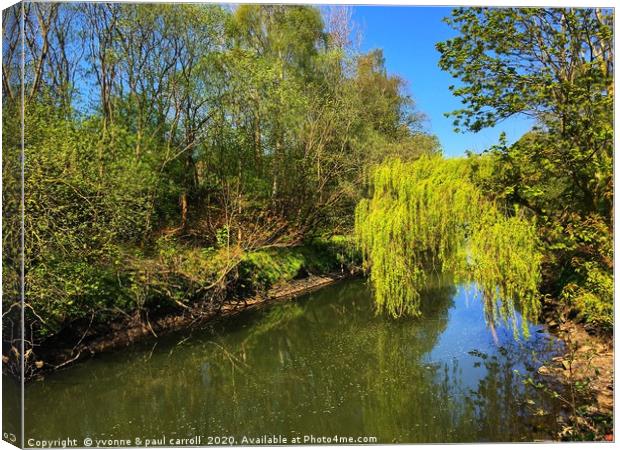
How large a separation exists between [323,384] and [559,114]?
4.25 m

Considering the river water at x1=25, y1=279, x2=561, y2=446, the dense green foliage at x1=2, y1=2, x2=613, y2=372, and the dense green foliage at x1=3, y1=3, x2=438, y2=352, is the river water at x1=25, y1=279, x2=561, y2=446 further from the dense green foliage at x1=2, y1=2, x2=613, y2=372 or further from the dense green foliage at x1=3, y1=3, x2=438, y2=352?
the dense green foliage at x1=3, y1=3, x2=438, y2=352

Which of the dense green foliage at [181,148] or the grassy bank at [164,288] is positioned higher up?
the dense green foliage at [181,148]

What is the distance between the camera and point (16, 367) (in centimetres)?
411

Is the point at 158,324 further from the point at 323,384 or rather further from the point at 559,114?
the point at 559,114

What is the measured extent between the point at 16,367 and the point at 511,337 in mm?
5796

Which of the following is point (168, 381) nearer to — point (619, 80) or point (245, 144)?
point (245, 144)

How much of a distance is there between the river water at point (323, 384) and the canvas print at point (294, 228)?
0.14 ft

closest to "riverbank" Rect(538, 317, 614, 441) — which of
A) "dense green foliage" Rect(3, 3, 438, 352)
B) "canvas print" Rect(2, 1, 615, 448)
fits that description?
→ "canvas print" Rect(2, 1, 615, 448)

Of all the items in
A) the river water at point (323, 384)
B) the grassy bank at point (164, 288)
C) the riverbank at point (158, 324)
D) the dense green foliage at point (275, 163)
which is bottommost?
the river water at point (323, 384)

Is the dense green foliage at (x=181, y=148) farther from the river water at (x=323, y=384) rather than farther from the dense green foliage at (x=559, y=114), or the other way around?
the dense green foliage at (x=559, y=114)

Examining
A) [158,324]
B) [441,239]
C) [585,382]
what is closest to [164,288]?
[158,324]

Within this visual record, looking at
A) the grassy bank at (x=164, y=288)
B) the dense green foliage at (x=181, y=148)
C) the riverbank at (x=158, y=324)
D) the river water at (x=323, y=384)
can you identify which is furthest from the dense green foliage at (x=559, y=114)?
the riverbank at (x=158, y=324)

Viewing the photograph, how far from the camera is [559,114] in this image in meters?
5.26

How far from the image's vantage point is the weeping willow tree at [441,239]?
242 inches
